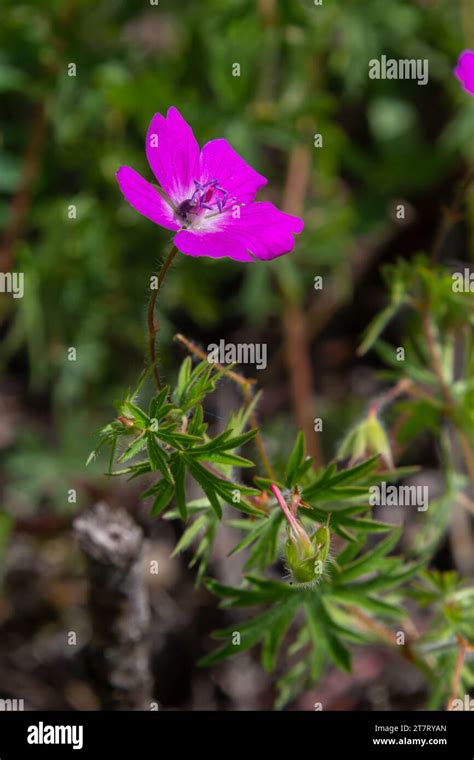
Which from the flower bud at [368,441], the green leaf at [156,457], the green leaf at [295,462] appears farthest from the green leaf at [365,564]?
the green leaf at [156,457]

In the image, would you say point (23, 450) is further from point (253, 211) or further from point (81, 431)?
point (253, 211)

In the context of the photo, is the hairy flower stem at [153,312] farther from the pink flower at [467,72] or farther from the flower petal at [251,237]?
the pink flower at [467,72]

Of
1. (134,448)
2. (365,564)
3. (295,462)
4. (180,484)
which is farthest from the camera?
(365,564)

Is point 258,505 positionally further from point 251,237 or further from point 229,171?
point 229,171

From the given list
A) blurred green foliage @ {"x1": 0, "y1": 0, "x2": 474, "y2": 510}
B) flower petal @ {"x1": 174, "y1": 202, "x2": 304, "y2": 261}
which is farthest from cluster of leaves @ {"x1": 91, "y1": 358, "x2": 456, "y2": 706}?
blurred green foliage @ {"x1": 0, "y1": 0, "x2": 474, "y2": 510}

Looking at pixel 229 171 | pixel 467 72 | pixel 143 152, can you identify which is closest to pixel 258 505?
pixel 229 171

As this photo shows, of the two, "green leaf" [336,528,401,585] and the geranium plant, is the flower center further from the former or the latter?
"green leaf" [336,528,401,585]
